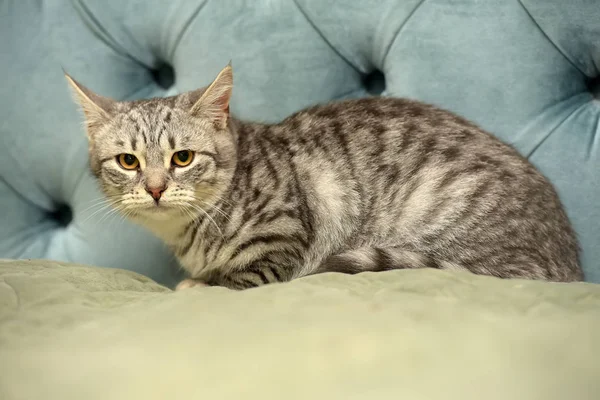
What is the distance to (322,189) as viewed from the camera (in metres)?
1.19

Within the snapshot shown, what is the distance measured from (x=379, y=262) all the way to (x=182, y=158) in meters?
0.49

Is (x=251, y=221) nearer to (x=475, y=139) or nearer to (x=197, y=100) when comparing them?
(x=197, y=100)

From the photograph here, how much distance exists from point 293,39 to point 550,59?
1.95 feet

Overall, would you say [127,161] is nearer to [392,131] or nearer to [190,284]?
[190,284]

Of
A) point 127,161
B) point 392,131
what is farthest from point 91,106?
point 392,131

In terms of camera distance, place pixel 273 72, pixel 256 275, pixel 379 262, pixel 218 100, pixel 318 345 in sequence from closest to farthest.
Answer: pixel 318 345 → pixel 379 262 → pixel 256 275 → pixel 218 100 → pixel 273 72

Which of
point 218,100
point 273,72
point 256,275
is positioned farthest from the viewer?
point 273,72

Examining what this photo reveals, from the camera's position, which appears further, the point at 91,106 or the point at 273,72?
the point at 273,72

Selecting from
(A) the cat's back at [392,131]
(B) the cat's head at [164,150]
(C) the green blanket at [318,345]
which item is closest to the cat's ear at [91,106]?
(B) the cat's head at [164,150]

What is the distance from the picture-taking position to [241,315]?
0.69m

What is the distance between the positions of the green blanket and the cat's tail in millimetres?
182

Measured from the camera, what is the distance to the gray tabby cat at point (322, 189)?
3.41 ft

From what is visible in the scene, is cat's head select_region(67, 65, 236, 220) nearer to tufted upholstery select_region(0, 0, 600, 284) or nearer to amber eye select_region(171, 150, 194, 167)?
amber eye select_region(171, 150, 194, 167)

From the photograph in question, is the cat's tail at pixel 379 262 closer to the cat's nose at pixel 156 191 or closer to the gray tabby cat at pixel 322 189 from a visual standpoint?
the gray tabby cat at pixel 322 189
